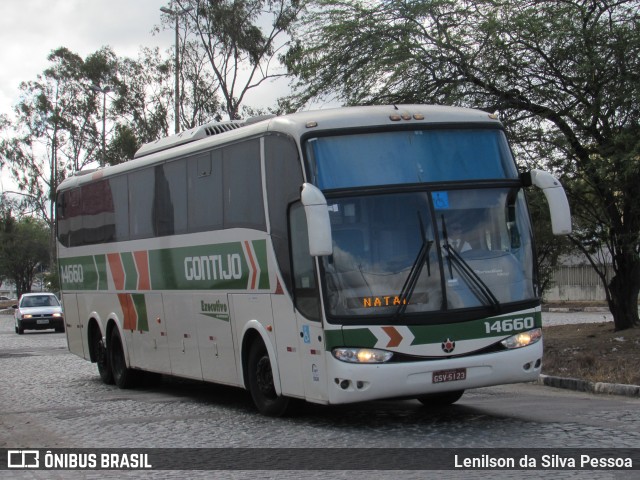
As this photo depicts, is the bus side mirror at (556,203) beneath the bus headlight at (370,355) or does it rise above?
above

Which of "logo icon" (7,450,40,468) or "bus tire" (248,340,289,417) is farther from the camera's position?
"bus tire" (248,340,289,417)

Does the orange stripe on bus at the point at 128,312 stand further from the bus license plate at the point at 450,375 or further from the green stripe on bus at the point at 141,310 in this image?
the bus license plate at the point at 450,375

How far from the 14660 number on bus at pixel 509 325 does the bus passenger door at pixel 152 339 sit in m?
5.96

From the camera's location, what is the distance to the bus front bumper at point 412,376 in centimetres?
1020

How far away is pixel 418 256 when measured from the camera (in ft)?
34.1

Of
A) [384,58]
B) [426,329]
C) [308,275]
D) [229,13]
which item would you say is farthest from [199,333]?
[229,13]

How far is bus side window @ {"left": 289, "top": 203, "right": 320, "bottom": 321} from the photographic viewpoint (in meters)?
10.6

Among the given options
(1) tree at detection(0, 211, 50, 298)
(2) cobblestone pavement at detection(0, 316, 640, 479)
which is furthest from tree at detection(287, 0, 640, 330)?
(1) tree at detection(0, 211, 50, 298)

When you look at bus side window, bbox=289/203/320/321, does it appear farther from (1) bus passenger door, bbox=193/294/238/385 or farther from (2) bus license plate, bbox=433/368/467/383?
(1) bus passenger door, bbox=193/294/238/385

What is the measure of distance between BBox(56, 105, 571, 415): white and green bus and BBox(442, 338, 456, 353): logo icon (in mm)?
14

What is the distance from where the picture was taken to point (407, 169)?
10828 millimetres

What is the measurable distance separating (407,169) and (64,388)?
8.62 meters

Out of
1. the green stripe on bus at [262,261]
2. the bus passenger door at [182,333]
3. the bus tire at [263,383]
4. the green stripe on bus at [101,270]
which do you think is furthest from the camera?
the green stripe on bus at [101,270]

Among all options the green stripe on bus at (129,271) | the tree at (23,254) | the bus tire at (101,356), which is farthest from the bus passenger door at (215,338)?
the tree at (23,254)
